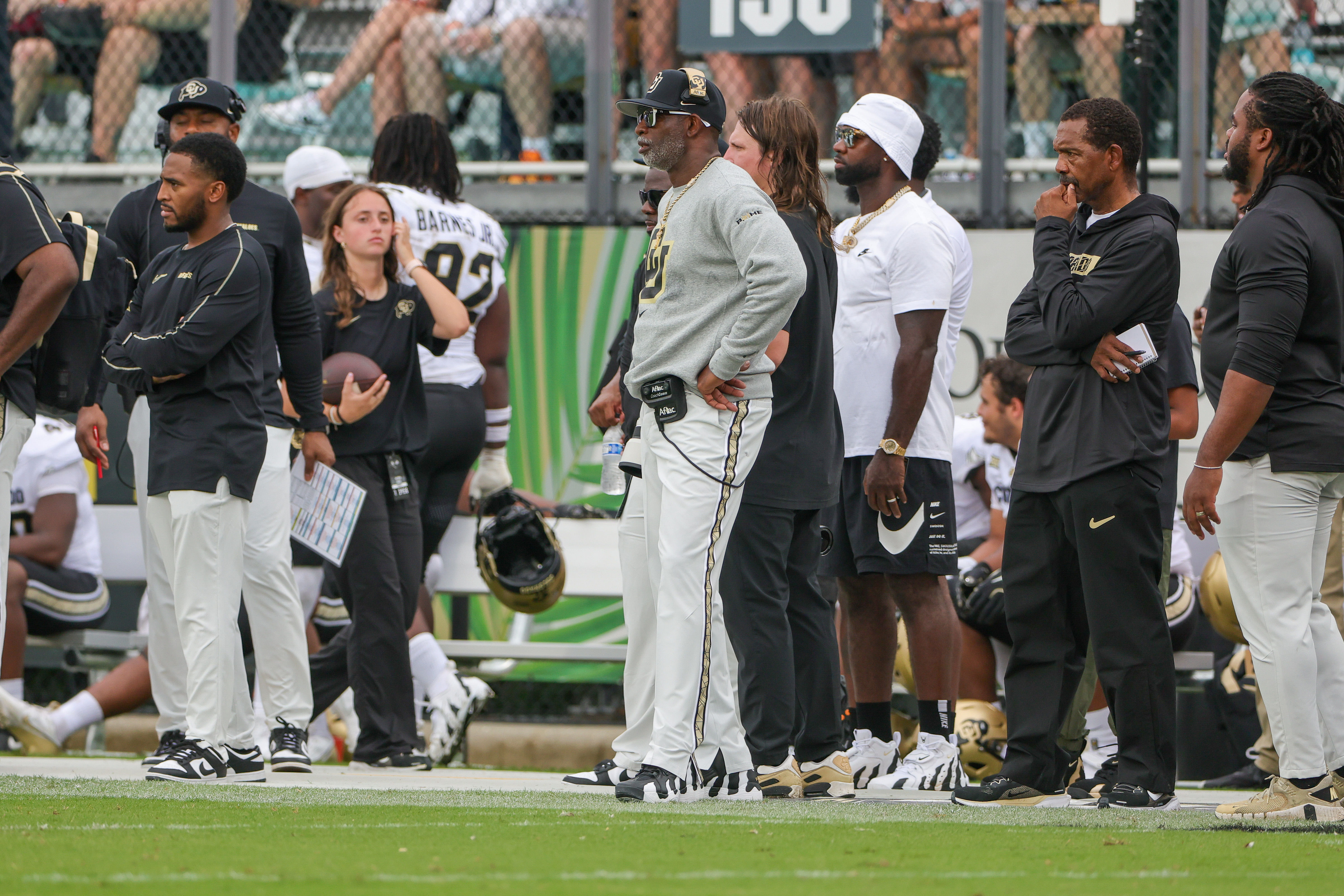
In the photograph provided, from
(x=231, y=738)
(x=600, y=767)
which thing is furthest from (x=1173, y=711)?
(x=231, y=738)

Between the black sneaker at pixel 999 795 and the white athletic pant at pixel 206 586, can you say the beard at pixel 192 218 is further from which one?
the black sneaker at pixel 999 795

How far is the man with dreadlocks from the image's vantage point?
4.69m

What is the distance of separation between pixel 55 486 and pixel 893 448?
4.30 metres

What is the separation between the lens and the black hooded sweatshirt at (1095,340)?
488cm

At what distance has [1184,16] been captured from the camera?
854cm

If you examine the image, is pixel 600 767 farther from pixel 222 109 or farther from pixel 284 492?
pixel 222 109

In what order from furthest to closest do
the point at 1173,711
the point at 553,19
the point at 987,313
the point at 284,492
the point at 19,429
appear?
the point at 553,19
the point at 987,313
the point at 284,492
the point at 19,429
the point at 1173,711

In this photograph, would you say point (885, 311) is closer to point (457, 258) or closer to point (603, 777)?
point (603, 777)

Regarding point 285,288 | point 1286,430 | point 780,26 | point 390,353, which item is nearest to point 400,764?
point 390,353

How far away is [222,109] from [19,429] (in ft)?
4.66

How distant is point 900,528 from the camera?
221 inches

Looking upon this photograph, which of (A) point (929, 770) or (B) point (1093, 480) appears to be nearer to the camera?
(B) point (1093, 480)

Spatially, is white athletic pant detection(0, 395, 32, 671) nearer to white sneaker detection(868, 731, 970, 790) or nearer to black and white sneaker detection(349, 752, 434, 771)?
black and white sneaker detection(349, 752, 434, 771)

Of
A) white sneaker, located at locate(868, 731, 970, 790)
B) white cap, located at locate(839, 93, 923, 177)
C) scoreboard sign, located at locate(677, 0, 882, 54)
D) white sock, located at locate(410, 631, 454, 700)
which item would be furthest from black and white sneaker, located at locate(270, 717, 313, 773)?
scoreboard sign, located at locate(677, 0, 882, 54)
